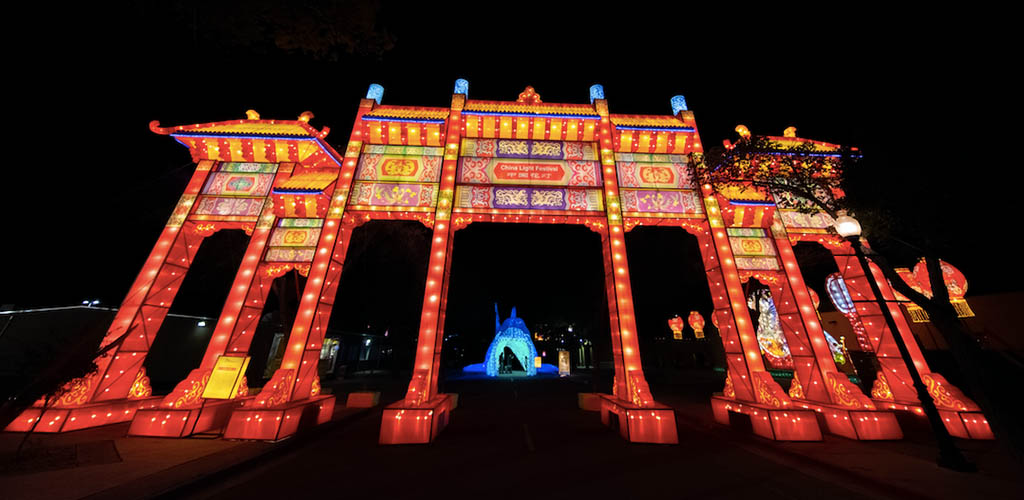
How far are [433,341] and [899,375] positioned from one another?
10365 mm

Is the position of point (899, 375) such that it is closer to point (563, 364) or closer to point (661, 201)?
point (661, 201)

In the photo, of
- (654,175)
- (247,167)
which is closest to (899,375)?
(654,175)

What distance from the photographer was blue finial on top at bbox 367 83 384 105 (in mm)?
9438

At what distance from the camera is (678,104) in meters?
9.82

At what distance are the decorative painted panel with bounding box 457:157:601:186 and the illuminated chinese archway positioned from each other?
4cm

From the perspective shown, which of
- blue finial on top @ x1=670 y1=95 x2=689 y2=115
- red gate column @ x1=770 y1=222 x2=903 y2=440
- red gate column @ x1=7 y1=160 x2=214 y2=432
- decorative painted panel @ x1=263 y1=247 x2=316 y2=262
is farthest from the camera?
blue finial on top @ x1=670 y1=95 x2=689 y2=115

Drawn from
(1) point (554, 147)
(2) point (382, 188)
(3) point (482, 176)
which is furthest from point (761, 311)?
(2) point (382, 188)

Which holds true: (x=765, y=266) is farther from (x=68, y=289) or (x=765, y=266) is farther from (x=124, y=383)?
(x=68, y=289)

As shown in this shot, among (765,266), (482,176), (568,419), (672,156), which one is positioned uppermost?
(672,156)

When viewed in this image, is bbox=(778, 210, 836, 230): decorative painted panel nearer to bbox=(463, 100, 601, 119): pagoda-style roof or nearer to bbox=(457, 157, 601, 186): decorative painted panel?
bbox=(457, 157, 601, 186): decorative painted panel

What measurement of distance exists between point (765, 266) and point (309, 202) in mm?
11178

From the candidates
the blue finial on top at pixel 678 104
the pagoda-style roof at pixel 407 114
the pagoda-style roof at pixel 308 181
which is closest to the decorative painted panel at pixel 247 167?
the pagoda-style roof at pixel 308 181

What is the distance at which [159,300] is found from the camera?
26.1 ft

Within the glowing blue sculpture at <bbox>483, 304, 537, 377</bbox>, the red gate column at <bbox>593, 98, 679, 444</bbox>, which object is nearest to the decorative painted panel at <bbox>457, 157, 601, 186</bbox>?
the red gate column at <bbox>593, 98, 679, 444</bbox>
